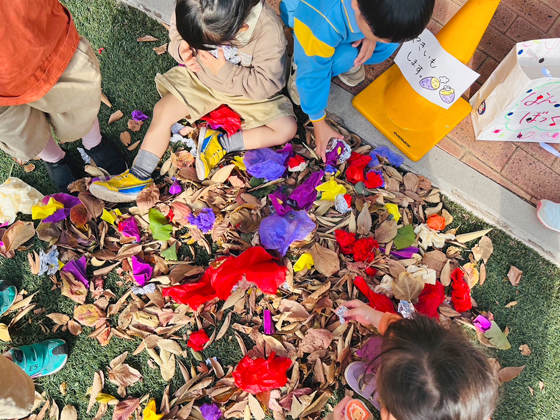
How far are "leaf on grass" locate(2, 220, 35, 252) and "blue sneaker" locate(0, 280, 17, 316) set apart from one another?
20 centimetres

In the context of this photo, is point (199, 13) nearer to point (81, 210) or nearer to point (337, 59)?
point (337, 59)

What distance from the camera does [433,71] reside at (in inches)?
80.1

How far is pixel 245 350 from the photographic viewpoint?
2.12m

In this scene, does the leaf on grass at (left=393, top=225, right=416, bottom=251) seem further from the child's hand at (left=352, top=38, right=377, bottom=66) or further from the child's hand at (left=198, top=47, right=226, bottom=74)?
the child's hand at (left=198, top=47, right=226, bottom=74)

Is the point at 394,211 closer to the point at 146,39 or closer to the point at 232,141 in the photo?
the point at 232,141

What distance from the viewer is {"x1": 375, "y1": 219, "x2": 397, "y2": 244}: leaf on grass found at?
217 cm

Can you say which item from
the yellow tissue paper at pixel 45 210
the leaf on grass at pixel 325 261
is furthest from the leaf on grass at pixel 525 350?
the yellow tissue paper at pixel 45 210

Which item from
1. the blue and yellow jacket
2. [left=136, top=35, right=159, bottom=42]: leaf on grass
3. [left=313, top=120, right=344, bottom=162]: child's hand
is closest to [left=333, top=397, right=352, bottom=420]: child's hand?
[left=313, top=120, right=344, bottom=162]: child's hand

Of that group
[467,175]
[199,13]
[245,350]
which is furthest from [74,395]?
[467,175]

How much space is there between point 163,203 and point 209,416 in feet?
3.81

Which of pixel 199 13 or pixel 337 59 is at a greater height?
pixel 199 13

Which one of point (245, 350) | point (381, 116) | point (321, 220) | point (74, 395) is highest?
point (381, 116)

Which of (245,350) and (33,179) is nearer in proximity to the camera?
(245,350)

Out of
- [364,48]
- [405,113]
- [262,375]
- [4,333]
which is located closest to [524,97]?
[405,113]
